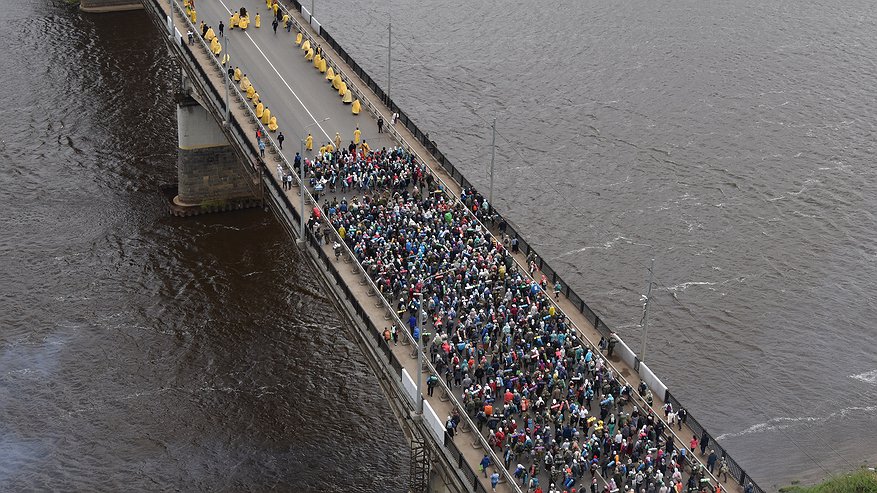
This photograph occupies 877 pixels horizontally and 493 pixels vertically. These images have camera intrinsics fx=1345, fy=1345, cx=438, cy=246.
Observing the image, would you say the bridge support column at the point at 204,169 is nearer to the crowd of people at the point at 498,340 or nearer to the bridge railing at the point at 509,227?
the bridge railing at the point at 509,227

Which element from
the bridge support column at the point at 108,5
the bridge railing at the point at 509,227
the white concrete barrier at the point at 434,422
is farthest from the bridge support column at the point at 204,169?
the bridge support column at the point at 108,5

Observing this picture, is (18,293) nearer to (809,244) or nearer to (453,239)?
(453,239)

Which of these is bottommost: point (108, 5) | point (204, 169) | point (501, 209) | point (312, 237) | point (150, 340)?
point (150, 340)

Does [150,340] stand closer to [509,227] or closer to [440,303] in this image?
[440,303]

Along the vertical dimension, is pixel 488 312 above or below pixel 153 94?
above

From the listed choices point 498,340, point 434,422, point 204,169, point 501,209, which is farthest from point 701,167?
point 434,422

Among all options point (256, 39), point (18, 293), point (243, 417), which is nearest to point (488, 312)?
point (243, 417)

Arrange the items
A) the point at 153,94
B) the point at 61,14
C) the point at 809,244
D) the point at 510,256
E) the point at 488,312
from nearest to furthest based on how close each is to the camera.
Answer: the point at 488,312
the point at 510,256
the point at 809,244
the point at 153,94
the point at 61,14

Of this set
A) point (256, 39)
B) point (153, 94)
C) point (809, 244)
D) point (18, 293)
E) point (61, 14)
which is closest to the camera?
point (18, 293)
